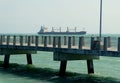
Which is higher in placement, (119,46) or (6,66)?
(119,46)

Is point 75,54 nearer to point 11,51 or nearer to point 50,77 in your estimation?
point 50,77

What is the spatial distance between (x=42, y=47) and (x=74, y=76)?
12.3 ft

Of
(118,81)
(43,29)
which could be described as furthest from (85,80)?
(43,29)

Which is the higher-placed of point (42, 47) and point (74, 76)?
point (42, 47)

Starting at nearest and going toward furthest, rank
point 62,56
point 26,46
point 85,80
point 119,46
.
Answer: point 119,46
point 85,80
point 62,56
point 26,46

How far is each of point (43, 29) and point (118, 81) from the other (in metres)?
145

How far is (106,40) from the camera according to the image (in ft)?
89.1

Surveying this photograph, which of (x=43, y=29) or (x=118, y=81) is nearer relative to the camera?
(x=118, y=81)

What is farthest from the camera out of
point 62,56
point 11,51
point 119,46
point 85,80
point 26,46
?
point 11,51

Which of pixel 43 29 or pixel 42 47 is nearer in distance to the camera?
pixel 42 47

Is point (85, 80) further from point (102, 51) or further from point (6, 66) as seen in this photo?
point (6, 66)

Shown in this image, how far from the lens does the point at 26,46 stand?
35.8m

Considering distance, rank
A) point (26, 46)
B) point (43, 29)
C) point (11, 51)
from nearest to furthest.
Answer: point (26, 46) < point (11, 51) < point (43, 29)

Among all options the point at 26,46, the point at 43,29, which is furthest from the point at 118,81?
the point at 43,29
